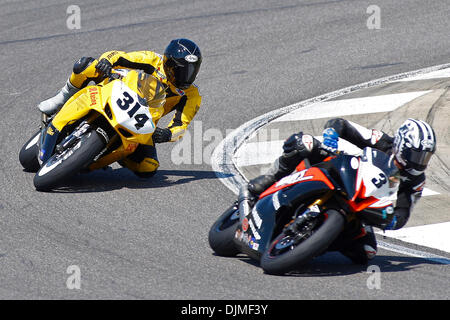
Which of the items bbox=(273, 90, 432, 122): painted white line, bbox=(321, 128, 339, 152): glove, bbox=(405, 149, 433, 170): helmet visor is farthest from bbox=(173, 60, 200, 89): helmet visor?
bbox=(405, 149, 433, 170): helmet visor

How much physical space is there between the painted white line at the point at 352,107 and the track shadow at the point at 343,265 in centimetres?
415

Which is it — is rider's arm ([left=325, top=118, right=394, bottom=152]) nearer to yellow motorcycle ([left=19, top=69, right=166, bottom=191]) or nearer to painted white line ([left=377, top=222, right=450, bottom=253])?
painted white line ([left=377, top=222, right=450, bottom=253])

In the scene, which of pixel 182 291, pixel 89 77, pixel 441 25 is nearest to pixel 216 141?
pixel 89 77

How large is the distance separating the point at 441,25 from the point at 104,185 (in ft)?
Result: 25.5

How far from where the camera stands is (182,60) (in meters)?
8.80

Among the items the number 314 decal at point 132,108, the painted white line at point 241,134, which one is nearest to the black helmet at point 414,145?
the painted white line at point 241,134

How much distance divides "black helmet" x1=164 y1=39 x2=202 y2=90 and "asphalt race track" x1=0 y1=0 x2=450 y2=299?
1.09 meters

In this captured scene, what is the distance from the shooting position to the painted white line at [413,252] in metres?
6.82

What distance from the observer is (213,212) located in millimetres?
8031

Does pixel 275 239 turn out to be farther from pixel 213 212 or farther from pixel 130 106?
pixel 130 106

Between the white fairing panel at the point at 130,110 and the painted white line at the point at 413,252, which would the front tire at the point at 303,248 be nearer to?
the painted white line at the point at 413,252

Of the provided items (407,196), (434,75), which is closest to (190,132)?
(434,75)
